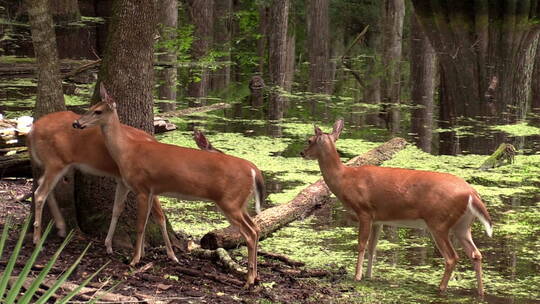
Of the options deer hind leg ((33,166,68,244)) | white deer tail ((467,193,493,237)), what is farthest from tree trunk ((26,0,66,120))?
white deer tail ((467,193,493,237))

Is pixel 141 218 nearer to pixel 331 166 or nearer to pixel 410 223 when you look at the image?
pixel 331 166

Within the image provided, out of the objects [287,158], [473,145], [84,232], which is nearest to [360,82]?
[473,145]

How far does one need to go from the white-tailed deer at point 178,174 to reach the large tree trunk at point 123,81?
564 mm

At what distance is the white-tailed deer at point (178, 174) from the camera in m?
6.75

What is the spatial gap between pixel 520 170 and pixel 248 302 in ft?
22.2

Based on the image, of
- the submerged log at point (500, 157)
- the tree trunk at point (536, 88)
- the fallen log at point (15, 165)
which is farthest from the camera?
the tree trunk at point (536, 88)

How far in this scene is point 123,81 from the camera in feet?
24.5

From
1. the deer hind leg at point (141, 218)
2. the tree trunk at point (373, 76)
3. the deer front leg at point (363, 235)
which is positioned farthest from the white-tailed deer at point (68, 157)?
the tree trunk at point (373, 76)

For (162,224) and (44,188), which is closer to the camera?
(44,188)

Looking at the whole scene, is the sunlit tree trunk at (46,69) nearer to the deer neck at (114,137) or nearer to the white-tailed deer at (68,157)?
the white-tailed deer at (68,157)

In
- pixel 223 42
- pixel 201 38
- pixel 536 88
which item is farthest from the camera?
pixel 223 42

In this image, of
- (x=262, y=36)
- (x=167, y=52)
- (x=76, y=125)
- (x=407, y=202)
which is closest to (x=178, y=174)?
(x=76, y=125)

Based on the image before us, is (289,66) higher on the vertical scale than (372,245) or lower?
higher

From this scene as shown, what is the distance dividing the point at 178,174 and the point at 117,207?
2.13 ft
